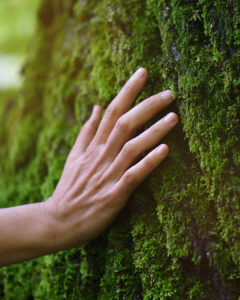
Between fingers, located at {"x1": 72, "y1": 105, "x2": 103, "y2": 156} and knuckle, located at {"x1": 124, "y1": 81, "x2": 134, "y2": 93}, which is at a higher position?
knuckle, located at {"x1": 124, "y1": 81, "x2": 134, "y2": 93}

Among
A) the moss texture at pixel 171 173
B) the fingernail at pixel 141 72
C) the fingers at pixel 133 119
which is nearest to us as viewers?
the moss texture at pixel 171 173

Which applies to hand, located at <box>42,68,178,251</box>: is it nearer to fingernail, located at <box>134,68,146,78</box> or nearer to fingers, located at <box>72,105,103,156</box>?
fingernail, located at <box>134,68,146,78</box>

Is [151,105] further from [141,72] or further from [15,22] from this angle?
[15,22]

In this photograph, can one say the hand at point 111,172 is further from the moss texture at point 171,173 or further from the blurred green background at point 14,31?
the blurred green background at point 14,31

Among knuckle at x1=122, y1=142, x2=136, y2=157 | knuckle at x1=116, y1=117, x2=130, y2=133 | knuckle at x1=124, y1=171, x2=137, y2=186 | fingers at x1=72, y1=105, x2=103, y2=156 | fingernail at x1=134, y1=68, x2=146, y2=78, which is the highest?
fingernail at x1=134, y1=68, x2=146, y2=78

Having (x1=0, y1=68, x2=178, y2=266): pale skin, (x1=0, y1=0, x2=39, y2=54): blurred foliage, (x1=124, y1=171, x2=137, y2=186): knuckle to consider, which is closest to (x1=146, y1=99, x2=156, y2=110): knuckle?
(x1=0, y1=68, x2=178, y2=266): pale skin

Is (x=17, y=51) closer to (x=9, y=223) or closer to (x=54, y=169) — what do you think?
(x=54, y=169)

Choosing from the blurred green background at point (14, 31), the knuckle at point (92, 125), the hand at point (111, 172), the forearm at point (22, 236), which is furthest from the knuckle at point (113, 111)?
the blurred green background at point (14, 31)
